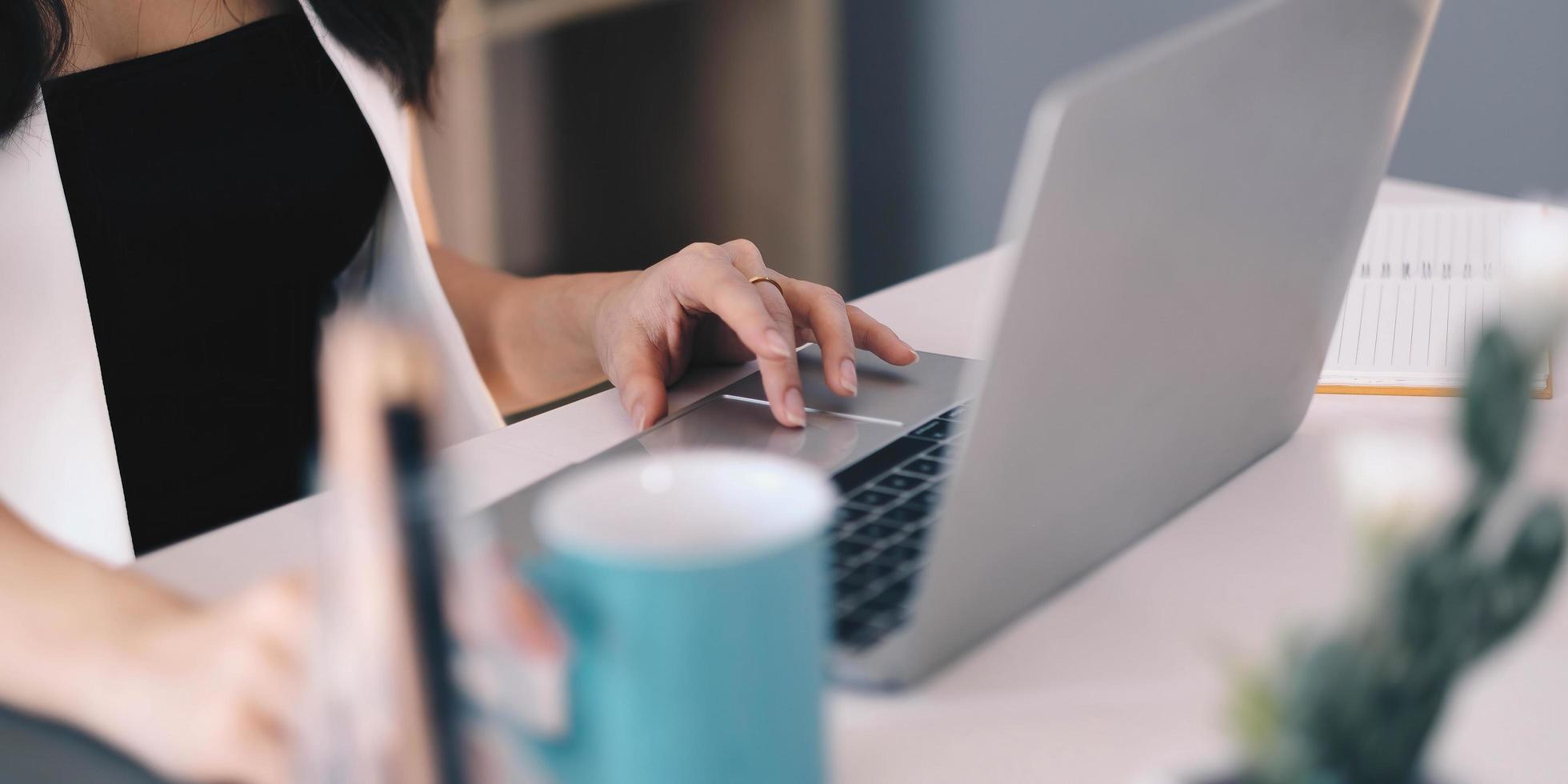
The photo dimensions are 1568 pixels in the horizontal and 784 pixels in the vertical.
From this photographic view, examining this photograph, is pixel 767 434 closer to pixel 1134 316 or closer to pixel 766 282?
pixel 766 282

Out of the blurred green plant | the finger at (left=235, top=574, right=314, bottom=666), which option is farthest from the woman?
the blurred green plant

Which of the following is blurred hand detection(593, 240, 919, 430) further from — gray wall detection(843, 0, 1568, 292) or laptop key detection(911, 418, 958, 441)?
gray wall detection(843, 0, 1568, 292)

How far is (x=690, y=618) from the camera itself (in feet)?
1.03

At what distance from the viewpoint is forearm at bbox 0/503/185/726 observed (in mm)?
471

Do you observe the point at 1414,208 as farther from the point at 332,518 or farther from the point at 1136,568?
the point at 332,518

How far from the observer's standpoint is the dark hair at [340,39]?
0.82 metres

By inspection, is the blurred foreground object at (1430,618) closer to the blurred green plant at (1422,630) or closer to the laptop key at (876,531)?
the blurred green plant at (1422,630)

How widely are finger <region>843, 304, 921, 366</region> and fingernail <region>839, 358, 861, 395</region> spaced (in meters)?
0.04

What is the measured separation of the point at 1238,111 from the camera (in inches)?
18.4

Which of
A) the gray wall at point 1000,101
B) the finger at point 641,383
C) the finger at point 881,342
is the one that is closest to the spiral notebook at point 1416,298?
the finger at point 881,342

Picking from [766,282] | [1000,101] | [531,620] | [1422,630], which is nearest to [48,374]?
[766,282]

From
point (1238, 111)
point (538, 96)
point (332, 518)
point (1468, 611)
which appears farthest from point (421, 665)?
point (538, 96)

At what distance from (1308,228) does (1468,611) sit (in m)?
0.36

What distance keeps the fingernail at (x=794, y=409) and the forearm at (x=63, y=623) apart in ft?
1.00
